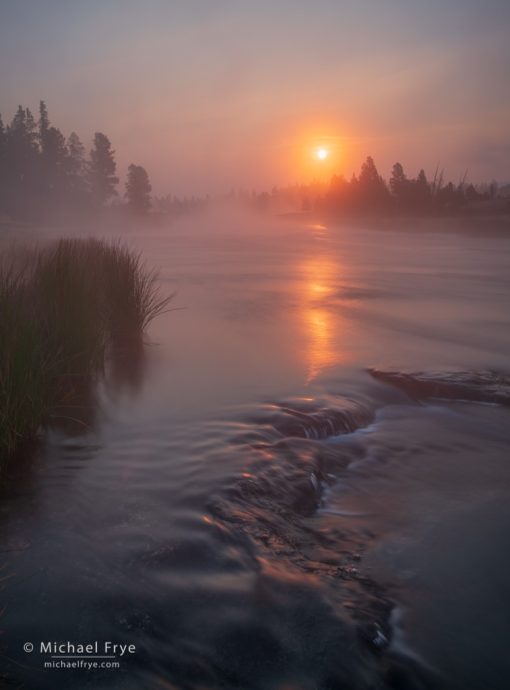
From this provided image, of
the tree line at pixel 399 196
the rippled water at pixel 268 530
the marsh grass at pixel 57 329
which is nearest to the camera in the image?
the rippled water at pixel 268 530

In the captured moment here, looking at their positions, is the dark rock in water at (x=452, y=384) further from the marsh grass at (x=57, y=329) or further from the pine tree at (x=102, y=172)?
the pine tree at (x=102, y=172)

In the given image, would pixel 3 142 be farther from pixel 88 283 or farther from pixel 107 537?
pixel 107 537

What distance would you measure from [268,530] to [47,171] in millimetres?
85973

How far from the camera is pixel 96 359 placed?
835 centimetres

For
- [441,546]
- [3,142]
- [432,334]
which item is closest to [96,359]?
[441,546]

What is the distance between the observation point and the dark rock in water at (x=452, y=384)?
923 centimetres

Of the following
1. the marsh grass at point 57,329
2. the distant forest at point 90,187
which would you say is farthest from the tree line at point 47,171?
the marsh grass at point 57,329

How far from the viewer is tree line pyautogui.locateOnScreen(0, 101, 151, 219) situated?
76.1 m

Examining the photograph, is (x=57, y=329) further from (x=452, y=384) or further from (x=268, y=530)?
(x=452, y=384)

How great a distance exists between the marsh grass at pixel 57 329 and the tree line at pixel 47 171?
2558 inches

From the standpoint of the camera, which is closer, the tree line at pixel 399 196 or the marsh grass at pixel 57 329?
the marsh grass at pixel 57 329

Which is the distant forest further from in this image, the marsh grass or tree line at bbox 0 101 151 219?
the marsh grass

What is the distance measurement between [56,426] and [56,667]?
146 inches

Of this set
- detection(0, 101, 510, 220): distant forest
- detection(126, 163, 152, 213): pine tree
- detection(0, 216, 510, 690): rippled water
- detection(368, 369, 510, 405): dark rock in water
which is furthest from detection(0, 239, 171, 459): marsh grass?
detection(126, 163, 152, 213): pine tree
